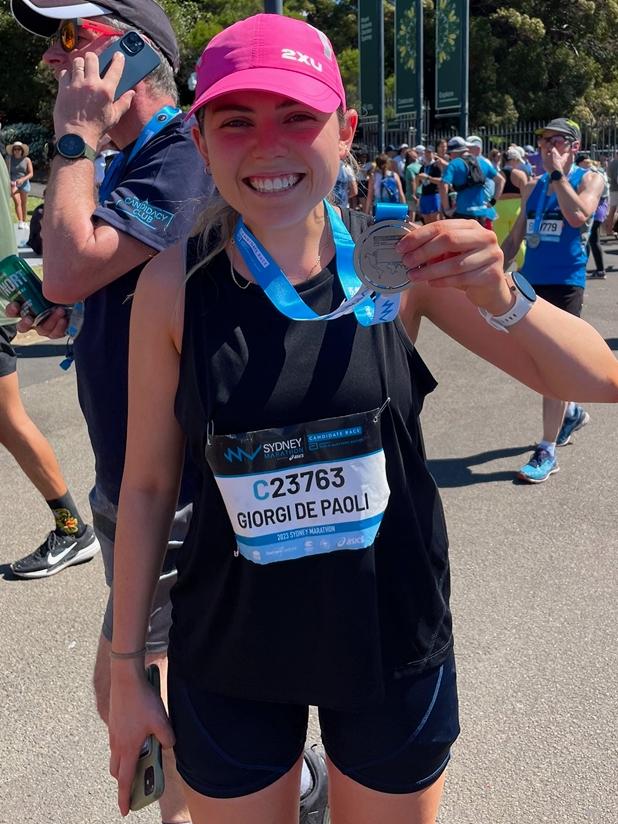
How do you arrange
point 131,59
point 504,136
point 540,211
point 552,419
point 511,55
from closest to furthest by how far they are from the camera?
point 131,59 < point 552,419 < point 540,211 < point 504,136 < point 511,55

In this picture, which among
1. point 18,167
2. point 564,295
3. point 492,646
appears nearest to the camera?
point 492,646

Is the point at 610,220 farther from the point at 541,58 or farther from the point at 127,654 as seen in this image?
the point at 541,58

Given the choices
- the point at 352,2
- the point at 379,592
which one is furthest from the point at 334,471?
the point at 352,2

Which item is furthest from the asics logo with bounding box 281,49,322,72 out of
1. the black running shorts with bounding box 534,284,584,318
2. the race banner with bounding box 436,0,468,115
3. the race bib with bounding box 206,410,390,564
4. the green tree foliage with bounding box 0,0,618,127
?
the green tree foliage with bounding box 0,0,618,127

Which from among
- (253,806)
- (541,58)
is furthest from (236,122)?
(541,58)

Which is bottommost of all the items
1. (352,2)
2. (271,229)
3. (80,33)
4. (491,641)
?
(352,2)

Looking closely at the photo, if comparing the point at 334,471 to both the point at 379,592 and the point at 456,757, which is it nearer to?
the point at 379,592

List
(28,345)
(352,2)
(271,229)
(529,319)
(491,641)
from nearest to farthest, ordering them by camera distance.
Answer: (529,319)
(271,229)
(491,641)
(28,345)
(352,2)

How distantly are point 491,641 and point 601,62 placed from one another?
45.0 m

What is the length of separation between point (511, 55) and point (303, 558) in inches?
1672

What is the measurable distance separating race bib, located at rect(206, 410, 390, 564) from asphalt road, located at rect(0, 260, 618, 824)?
5.10 feet

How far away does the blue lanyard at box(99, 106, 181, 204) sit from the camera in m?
2.34

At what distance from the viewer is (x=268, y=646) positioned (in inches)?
65.9

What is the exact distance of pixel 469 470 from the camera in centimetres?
564
